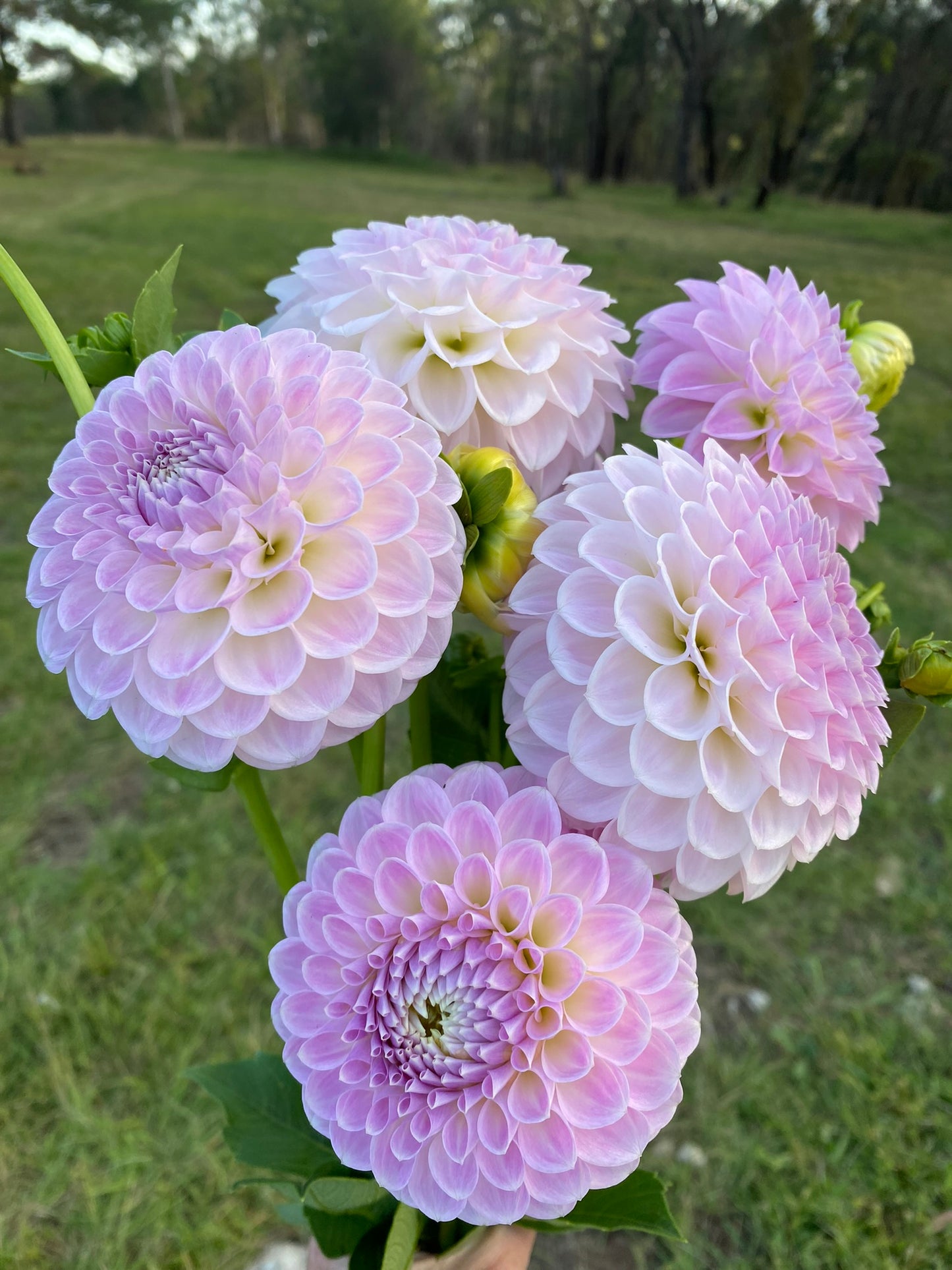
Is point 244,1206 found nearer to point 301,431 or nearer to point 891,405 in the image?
point 301,431

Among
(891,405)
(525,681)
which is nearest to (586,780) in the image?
(525,681)

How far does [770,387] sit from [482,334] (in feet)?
0.41

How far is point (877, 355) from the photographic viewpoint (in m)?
0.42

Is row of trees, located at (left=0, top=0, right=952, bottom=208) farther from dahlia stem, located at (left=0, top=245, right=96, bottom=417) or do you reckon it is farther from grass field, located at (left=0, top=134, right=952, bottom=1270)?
dahlia stem, located at (left=0, top=245, right=96, bottom=417)

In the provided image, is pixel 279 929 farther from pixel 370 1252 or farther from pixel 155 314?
pixel 155 314

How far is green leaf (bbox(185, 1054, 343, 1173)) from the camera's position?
1.56 ft

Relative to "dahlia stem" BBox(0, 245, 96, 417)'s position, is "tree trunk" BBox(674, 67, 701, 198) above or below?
below

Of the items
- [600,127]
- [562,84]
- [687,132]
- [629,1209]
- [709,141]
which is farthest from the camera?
[562,84]

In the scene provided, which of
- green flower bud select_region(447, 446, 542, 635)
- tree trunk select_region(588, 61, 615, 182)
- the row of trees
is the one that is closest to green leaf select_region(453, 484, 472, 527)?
green flower bud select_region(447, 446, 542, 635)

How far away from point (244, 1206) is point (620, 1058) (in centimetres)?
95

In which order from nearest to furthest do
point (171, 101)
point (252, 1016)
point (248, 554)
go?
point (248, 554)
point (252, 1016)
point (171, 101)

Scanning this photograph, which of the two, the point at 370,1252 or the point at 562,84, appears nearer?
the point at 370,1252

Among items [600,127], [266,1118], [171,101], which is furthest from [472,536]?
[171,101]

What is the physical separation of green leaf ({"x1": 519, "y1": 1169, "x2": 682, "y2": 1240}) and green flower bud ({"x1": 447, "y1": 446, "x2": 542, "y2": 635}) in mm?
267
